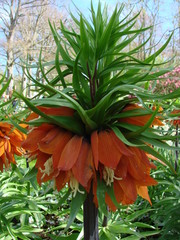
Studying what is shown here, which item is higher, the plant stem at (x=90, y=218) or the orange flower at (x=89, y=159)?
the orange flower at (x=89, y=159)

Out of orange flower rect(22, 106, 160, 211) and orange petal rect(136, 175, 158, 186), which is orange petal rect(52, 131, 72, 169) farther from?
orange petal rect(136, 175, 158, 186)

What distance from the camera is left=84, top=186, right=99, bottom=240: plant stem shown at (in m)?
0.76

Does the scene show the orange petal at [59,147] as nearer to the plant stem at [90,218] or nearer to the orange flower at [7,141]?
the plant stem at [90,218]

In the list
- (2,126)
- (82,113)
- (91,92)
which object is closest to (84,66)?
(91,92)

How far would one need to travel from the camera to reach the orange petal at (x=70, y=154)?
613 mm

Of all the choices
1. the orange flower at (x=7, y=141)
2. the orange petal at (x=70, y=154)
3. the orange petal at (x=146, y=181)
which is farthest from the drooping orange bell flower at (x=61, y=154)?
the orange flower at (x=7, y=141)

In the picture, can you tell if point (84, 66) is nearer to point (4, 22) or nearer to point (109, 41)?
point (109, 41)

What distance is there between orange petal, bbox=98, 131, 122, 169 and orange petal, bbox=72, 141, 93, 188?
0.10 ft

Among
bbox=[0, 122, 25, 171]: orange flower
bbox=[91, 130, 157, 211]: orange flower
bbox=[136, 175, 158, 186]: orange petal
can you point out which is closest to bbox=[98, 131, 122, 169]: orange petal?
bbox=[91, 130, 157, 211]: orange flower

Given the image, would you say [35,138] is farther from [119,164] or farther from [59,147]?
[119,164]

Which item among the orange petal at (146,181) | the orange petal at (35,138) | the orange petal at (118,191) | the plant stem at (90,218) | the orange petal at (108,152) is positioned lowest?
the plant stem at (90,218)

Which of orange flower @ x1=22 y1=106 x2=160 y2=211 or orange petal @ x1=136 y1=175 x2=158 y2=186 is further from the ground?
orange flower @ x1=22 y1=106 x2=160 y2=211

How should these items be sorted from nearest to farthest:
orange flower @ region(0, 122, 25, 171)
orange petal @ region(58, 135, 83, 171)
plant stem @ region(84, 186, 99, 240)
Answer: orange petal @ region(58, 135, 83, 171), plant stem @ region(84, 186, 99, 240), orange flower @ region(0, 122, 25, 171)

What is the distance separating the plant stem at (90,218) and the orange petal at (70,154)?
0.17 m
